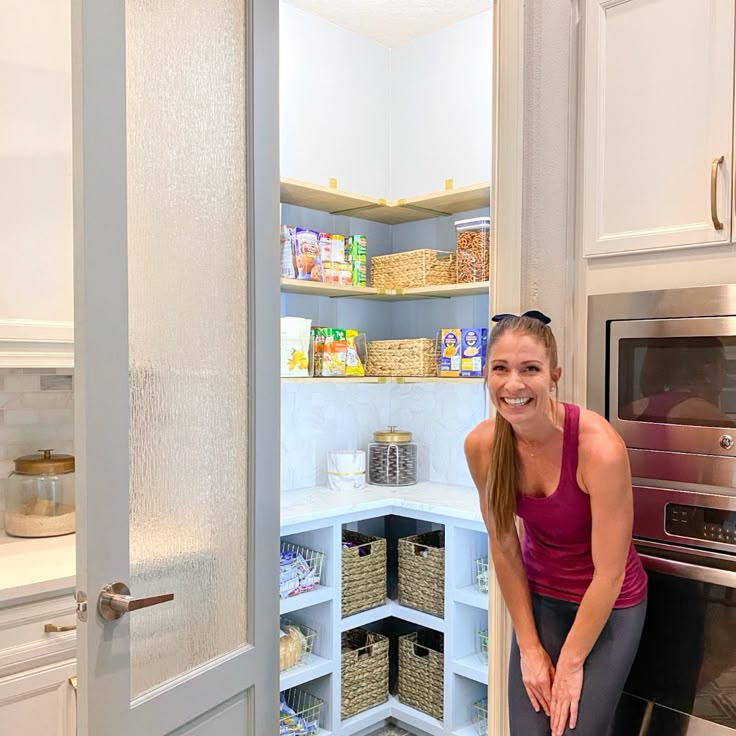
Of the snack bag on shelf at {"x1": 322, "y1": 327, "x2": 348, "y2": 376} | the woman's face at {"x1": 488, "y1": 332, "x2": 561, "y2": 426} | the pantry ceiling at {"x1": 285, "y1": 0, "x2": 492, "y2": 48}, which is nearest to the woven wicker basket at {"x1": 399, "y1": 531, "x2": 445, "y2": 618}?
the snack bag on shelf at {"x1": 322, "y1": 327, "x2": 348, "y2": 376}

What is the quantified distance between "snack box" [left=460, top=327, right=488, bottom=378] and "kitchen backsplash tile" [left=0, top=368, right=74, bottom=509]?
154cm

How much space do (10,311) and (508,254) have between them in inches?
57.3

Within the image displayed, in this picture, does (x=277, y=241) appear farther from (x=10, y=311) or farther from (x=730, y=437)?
(x=730, y=437)

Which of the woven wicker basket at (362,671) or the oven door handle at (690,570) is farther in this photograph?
the woven wicker basket at (362,671)

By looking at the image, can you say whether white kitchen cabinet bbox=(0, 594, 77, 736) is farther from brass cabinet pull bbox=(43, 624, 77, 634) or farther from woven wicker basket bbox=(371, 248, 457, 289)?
woven wicker basket bbox=(371, 248, 457, 289)

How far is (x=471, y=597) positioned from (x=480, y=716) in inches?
21.0

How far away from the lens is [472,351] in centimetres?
295

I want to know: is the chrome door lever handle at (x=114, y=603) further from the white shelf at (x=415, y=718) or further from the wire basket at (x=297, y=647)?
the white shelf at (x=415, y=718)

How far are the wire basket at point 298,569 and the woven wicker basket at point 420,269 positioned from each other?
1207 mm

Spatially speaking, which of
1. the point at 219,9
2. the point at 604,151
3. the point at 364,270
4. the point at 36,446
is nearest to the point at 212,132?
the point at 219,9

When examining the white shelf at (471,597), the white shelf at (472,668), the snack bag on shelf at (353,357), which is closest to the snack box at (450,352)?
the snack bag on shelf at (353,357)

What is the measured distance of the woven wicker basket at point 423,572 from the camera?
285cm

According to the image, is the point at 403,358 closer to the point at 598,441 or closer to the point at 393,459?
the point at 393,459

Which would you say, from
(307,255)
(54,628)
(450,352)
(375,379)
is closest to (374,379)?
(375,379)
